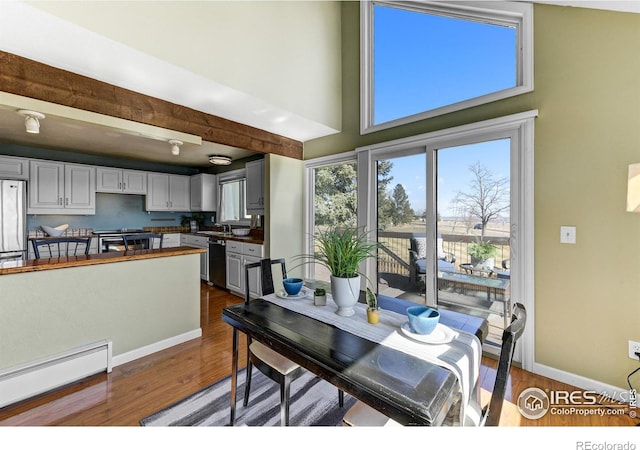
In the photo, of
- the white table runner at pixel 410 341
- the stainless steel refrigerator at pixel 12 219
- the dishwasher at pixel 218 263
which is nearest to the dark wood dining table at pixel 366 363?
the white table runner at pixel 410 341

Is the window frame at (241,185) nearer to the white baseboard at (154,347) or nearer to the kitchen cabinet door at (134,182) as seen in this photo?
the kitchen cabinet door at (134,182)

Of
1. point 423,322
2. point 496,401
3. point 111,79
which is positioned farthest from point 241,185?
point 496,401

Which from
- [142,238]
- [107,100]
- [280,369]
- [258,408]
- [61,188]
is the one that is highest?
[107,100]

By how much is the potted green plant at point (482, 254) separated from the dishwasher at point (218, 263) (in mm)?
3501

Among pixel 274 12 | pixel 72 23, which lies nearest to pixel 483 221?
pixel 274 12

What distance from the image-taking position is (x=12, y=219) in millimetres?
3486

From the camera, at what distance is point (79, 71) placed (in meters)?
2.01

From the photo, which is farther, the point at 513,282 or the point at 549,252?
the point at 513,282

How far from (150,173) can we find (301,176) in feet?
10.2

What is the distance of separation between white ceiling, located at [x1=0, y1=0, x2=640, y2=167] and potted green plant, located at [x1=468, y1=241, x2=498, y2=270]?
1.80m

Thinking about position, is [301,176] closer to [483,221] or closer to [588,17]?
[483,221]

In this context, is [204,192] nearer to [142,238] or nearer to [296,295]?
[142,238]

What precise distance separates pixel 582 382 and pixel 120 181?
6359mm

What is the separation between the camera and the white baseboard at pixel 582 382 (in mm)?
1877
